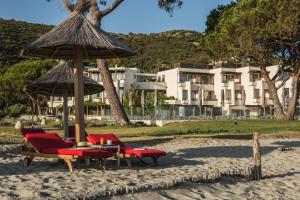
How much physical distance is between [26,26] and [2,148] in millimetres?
89384

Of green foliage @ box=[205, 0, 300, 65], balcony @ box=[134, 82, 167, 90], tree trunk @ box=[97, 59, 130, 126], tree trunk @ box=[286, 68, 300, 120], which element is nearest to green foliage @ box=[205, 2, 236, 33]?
green foliage @ box=[205, 0, 300, 65]

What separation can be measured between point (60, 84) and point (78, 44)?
20.3 feet

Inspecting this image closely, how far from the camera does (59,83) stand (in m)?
16.4

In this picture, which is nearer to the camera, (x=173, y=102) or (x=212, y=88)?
(x=173, y=102)

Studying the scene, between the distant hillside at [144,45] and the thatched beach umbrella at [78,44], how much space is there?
228ft

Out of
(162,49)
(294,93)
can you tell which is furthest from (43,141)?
(162,49)

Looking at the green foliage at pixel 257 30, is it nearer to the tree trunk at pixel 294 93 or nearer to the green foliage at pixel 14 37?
the tree trunk at pixel 294 93

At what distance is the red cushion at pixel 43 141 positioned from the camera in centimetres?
1094

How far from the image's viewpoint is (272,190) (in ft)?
29.7

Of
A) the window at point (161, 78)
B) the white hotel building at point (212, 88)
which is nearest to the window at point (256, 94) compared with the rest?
the white hotel building at point (212, 88)

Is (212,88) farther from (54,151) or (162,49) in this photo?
(54,151)

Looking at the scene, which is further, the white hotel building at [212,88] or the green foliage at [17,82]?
the white hotel building at [212,88]

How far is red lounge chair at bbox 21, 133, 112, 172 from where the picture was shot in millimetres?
10008

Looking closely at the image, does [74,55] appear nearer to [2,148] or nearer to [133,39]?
[2,148]
